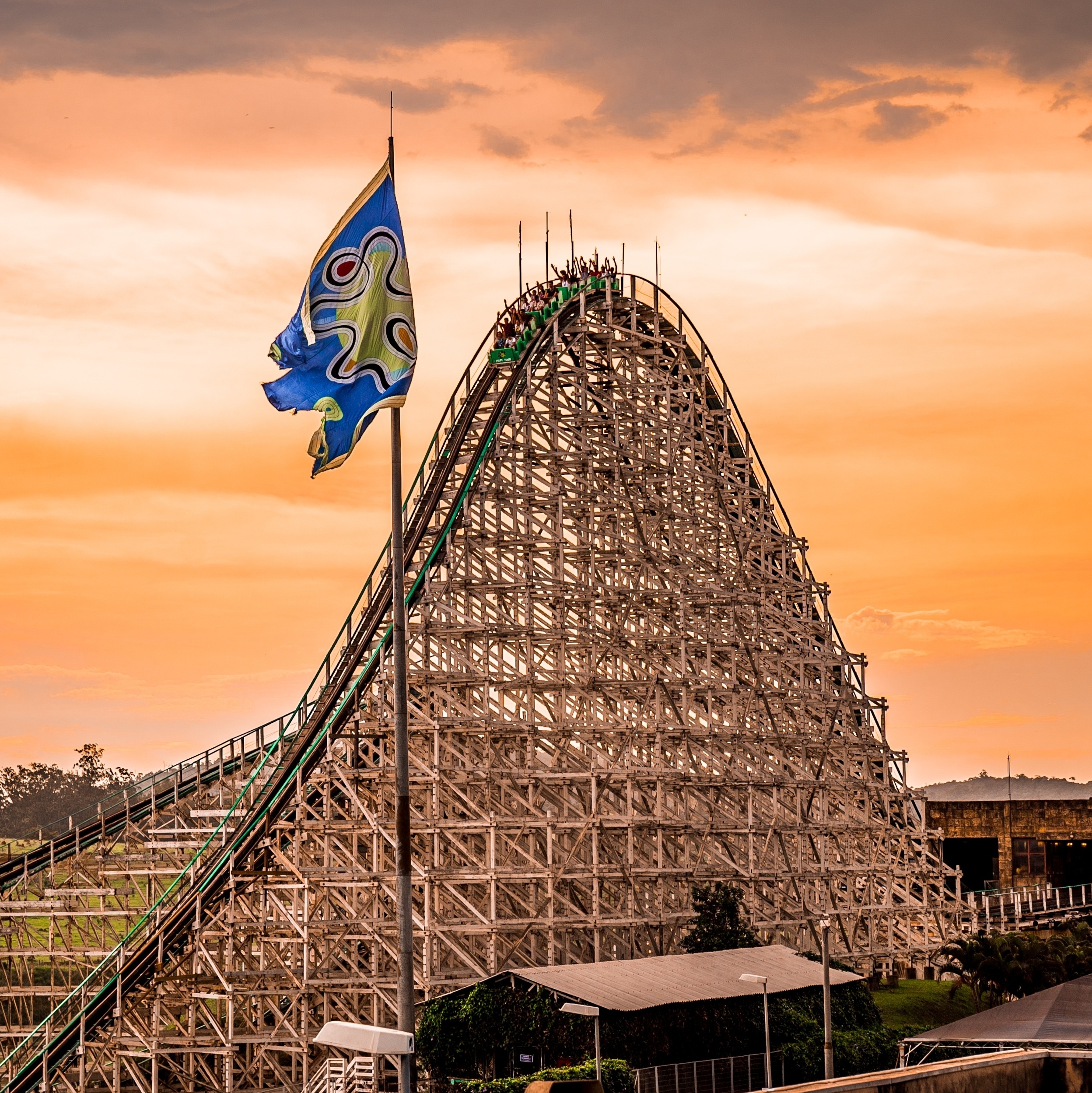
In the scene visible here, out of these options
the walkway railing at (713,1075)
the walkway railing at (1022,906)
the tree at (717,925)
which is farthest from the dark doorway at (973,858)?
the walkway railing at (713,1075)

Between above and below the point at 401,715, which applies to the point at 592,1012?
below

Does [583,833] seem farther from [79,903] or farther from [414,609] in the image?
[79,903]

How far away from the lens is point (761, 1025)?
29031 millimetres

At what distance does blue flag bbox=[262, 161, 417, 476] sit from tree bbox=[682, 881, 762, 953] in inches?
689

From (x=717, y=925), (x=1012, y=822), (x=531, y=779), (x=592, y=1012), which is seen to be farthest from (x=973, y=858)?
(x=592, y=1012)

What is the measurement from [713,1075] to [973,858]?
42.5m

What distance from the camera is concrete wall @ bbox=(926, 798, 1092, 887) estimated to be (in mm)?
60969

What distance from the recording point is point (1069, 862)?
6519cm

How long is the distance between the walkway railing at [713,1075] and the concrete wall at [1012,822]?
33.5 metres

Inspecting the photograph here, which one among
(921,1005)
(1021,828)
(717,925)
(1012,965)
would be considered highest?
(1021,828)

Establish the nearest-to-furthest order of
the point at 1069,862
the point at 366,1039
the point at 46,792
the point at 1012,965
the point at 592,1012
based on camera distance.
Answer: the point at 366,1039, the point at 592,1012, the point at 1012,965, the point at 1069,862, the point at 46,792

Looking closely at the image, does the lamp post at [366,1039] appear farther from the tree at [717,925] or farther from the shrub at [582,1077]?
the tree at [717,925]

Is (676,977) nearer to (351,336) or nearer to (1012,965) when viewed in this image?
(1012,965)

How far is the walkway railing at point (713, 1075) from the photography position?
26.7 m
